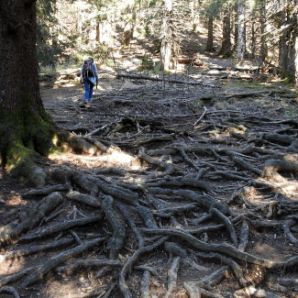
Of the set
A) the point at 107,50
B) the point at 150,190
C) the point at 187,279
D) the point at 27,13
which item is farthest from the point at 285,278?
the point at 107,50

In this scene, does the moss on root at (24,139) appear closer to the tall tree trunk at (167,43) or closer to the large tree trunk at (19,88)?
the large tree trunk at (19,88)

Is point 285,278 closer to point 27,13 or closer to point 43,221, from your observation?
point 43,221

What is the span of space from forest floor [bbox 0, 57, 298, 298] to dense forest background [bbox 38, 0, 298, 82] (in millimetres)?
11831

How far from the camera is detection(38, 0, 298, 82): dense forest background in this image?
22.1 meters

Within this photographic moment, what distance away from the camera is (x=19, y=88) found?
337 inches

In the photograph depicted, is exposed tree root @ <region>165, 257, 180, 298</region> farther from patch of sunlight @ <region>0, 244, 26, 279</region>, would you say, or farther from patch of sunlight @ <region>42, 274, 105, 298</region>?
patch of sunlight @ <region>0, 244, 26, 279</region>

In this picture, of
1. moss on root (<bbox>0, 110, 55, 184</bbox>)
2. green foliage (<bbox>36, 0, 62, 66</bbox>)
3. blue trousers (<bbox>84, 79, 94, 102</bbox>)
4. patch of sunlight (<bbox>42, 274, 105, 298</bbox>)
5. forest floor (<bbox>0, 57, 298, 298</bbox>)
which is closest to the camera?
patch of sunlight (<bbox>42, 274, 105, 298</bbox>)

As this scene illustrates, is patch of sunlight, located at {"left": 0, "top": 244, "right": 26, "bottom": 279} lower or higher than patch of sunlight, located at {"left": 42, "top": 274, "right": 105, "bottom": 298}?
higher

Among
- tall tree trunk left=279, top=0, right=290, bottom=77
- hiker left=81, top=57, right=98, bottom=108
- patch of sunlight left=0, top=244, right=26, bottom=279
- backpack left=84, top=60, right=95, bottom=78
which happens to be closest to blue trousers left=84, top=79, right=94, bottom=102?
hiker left=81, top=57, right=98, bottom=108

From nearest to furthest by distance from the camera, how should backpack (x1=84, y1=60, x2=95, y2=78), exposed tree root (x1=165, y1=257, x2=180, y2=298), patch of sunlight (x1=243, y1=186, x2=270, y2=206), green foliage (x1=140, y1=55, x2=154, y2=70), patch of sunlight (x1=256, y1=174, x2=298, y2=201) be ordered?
exposed tree root (x1=165, y1=257, x2=180, y2=298) → patch of sunlight (x1=243, y1=186, x2=270, y2=206) → patch of sunlight (x1=256, y1=174, x2=298, y2=201) → backpack (x1=84, y1=60, x2=95, y2=78) → green foliage (x1=140, y1=55, x2=154, y2=70)

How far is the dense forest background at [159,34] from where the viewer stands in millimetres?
22062

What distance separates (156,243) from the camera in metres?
6.04

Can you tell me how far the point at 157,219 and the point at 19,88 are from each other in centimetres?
361

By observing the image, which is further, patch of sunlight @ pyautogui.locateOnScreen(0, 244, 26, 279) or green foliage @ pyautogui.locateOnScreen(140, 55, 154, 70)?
green foliage @ pyautogui.locateOnScreen(140, 55, 154, 70)
